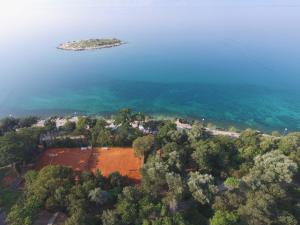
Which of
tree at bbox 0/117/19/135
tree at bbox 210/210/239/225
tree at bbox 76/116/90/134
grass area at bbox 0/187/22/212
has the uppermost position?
tree at bbox 210/210/239/225

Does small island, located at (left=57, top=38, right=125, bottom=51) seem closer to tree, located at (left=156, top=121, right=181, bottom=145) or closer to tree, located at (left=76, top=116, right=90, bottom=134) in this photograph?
tree, located at (left=76, top=116, right=90, bottom=134)

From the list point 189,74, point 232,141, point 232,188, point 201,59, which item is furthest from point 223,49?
point 232,188

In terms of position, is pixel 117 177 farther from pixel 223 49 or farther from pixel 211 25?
pixel 211 25

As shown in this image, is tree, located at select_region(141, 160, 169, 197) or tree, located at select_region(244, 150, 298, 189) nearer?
tree, located at select_region(141, 160, 169, 197)

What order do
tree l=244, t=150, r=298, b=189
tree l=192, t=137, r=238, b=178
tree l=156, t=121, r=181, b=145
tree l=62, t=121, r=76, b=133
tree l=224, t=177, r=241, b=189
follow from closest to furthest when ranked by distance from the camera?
tree l=244, t=150, r=298, b=189
tree l=224, t=177, r=241, b=189
tree l=192, t=137, r=238, b=178
tree l=156, t=121, r=181, b=145
tree l=62, t=121, r=76, b=133

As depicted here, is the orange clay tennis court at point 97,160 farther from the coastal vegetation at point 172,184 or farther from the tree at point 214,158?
the tree at point 214,158

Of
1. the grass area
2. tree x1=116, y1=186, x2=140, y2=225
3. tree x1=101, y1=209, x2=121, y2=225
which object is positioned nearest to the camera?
tree x1=101, y1=209, x2=121, y2=225

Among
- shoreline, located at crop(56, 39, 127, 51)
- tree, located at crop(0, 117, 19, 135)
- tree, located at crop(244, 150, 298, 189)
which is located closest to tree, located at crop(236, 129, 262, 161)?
tree, located at crop(244, 150, 298, 189)

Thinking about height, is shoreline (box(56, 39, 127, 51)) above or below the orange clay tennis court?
above
